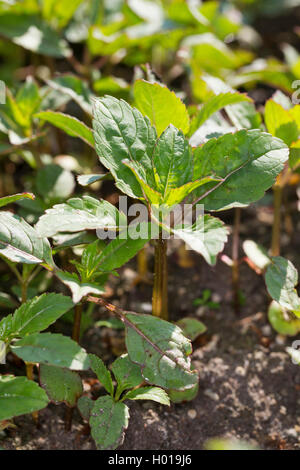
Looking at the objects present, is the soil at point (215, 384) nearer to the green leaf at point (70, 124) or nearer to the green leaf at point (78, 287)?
the green leaf at point (78, 287)

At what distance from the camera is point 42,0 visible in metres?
2.00

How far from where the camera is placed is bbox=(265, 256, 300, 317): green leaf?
126 centimetres

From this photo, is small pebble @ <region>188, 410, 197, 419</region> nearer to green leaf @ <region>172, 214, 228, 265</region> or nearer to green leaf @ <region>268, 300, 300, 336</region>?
green leaf @ <region>268, 300, 300, 336</region>

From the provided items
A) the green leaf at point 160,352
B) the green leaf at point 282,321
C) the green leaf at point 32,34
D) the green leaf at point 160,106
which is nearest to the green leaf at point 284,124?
the green leaf at point 160,106

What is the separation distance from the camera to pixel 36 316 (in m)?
1.16

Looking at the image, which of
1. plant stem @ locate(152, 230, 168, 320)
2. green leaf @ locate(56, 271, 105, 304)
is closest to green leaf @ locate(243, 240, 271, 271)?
plant stem @ locate(152, 230, 168, 320)

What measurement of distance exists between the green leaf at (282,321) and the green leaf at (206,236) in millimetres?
474

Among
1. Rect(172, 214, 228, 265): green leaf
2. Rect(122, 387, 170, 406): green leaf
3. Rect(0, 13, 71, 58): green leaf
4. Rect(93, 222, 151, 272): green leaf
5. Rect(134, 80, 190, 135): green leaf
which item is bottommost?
Rect(122, 387, 170, 406): green leaf

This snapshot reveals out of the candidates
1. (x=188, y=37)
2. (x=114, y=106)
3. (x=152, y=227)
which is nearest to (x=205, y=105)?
(x=114, y=106)

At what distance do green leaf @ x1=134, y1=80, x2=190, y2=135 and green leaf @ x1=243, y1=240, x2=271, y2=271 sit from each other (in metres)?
0.36

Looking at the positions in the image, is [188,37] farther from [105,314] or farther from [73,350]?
[73,350]

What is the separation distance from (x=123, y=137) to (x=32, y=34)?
97 cm

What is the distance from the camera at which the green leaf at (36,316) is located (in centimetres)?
114

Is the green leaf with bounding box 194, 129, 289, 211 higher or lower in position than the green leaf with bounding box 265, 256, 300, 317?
higher
